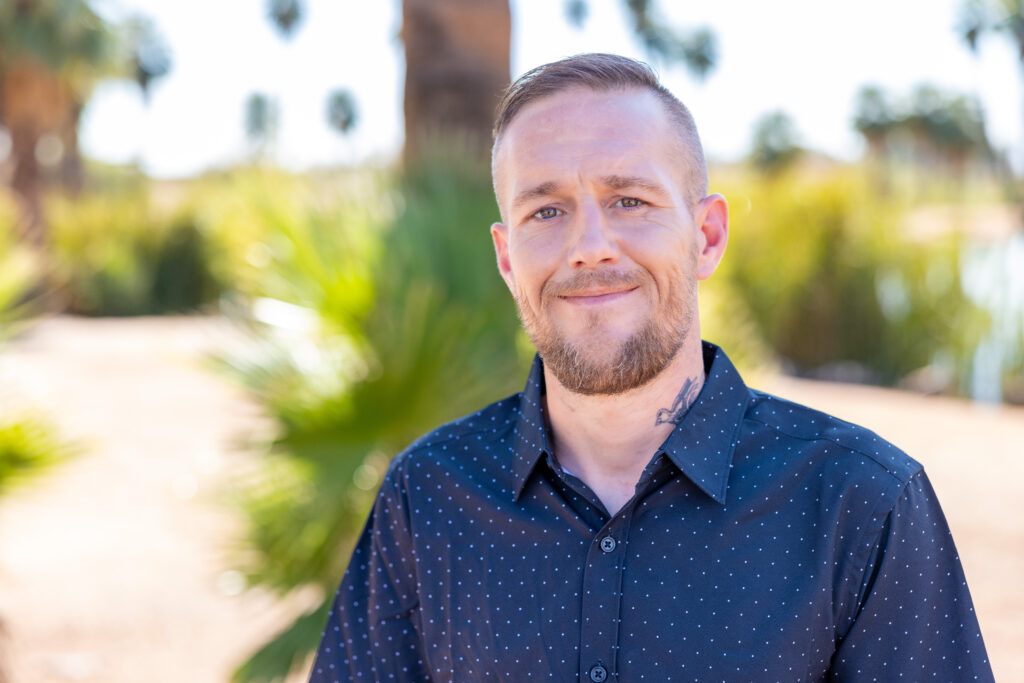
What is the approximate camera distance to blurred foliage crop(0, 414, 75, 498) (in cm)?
431

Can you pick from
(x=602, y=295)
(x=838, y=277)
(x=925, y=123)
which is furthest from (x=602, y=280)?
(x=925, y=123)

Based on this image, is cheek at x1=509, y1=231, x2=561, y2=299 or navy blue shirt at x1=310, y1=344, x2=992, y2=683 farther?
Answer: cheek at x1=509, y1=231, x2=561, y2=299

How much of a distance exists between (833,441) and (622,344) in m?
0.36

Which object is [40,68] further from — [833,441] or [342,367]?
[833,441]

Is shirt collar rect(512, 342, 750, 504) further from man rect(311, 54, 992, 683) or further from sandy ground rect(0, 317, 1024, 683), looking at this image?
sandy ground rect(0, 317, 1024, 683)

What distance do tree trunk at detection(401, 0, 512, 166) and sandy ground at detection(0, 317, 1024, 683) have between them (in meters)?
1.48

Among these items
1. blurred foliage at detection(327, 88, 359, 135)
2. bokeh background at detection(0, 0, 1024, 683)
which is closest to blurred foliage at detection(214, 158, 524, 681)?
bokeh background at detection(0, 0, 1024, 683)

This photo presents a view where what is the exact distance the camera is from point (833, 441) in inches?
61.1

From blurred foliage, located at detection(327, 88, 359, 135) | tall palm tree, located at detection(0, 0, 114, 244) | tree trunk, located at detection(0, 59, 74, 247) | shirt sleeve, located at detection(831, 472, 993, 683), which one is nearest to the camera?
shirt sleeve, located at detection(831, 472, 993, 683)

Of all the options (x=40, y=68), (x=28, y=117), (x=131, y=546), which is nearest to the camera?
(x=131, y=546)

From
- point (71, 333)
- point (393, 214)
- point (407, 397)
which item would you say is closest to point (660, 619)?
point (407, 397)

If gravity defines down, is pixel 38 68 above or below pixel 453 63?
above

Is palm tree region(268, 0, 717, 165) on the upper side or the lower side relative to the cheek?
upper

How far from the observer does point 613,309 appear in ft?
5.36
